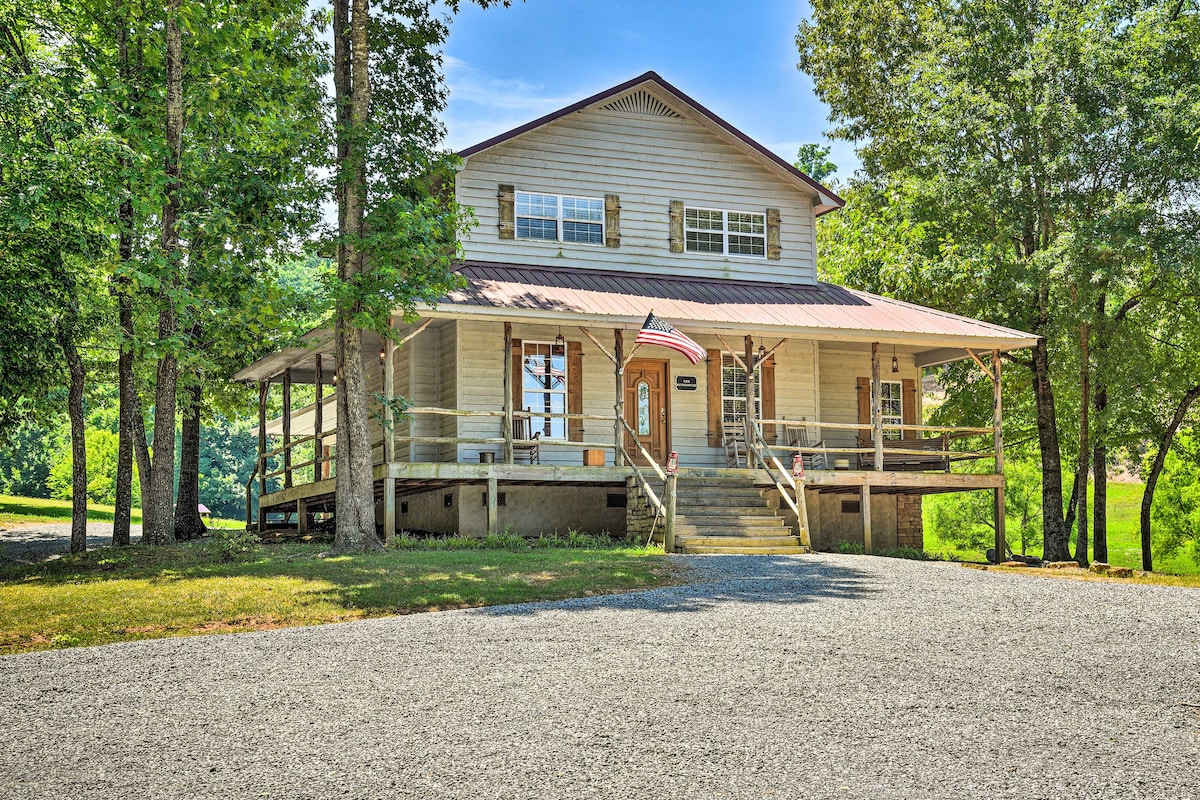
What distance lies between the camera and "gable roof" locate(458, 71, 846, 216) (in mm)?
21734

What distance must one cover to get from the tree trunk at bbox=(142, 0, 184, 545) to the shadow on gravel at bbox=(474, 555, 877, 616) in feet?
30.9

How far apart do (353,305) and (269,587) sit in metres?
5.54

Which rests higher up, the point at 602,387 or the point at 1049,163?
the point at 1049,163

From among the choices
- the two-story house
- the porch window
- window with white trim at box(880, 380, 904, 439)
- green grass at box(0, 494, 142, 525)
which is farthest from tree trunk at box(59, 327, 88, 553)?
window with white trim at box(880, 380, 904, 439)

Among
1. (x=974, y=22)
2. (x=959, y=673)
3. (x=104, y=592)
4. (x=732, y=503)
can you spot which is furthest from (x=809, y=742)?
(x=974, y=22)

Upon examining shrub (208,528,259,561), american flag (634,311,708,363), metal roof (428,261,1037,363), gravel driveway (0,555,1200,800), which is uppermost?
metal roof (428,261,1037,363)

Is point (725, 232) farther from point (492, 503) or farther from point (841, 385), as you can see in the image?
point (492, 503)

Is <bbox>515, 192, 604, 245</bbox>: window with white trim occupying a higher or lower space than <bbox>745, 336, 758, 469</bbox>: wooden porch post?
higher

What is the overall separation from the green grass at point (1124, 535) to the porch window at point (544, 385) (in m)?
28.1

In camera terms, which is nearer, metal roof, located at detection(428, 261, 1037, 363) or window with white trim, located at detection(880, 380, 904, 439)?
metal roof, located at detection(428, 261, 1037, 363)

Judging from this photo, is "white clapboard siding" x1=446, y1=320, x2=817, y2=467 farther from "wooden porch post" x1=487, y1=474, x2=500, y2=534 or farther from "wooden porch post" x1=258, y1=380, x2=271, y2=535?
"wooden porch post" x1=258, y1=380, x2=271, y2=535

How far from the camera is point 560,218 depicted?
22359 millimetres

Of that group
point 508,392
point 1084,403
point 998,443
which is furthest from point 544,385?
point 1084,403

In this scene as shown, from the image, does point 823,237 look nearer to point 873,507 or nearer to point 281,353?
point 873,507
